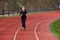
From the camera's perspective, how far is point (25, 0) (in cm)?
9144

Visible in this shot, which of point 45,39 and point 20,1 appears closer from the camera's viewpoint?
point 45,39

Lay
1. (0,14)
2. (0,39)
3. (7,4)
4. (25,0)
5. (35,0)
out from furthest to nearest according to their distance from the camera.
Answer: (35,0) → (25,0) → (7,4) → (0,14) → (0,39)

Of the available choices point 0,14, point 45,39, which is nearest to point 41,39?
point 45,39

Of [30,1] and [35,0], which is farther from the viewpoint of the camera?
[35,0]

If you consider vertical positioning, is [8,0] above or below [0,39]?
below

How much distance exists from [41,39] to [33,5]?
266ft

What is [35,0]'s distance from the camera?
4035 inches

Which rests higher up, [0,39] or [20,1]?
[0,39]

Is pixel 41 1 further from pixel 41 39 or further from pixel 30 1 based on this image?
pixel 41 39

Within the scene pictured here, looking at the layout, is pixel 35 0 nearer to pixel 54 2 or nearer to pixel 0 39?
pixel 54 2

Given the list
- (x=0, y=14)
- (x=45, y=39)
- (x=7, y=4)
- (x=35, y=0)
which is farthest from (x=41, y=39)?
(x=35, y=0)

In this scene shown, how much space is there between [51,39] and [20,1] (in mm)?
76113

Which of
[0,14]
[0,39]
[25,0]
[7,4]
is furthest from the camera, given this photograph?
[25,0]

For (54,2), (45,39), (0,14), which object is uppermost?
(45,39)
